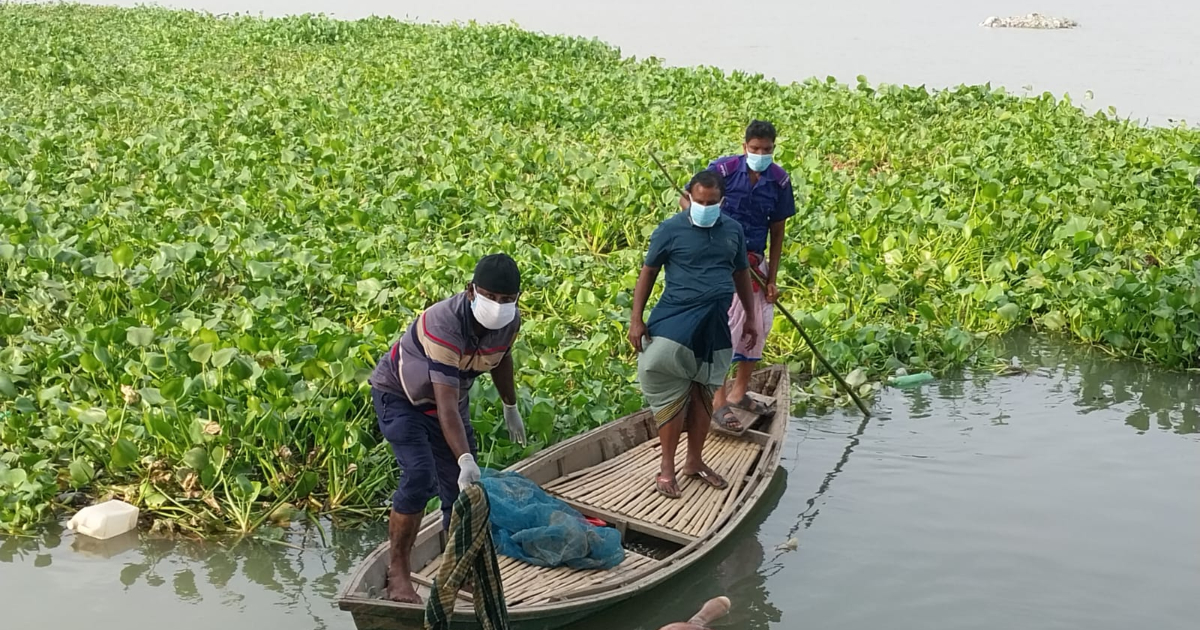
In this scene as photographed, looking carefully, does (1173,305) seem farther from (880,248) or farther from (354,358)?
(354,358)

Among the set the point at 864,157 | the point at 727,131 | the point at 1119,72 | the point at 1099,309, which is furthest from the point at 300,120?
the point at 1119,72

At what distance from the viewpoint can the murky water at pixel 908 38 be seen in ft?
66.1

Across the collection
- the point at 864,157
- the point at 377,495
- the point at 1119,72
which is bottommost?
the point at 377,495

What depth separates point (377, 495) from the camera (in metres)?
5.63

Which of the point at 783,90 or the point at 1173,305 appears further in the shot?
the point at 783,90

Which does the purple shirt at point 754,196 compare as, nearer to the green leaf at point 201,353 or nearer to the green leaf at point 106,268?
the green leaf at point 201,353

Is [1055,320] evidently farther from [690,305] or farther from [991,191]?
[690,305]

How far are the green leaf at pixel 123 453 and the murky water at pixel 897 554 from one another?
369mm

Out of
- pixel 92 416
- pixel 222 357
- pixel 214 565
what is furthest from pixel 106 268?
pixel 214 565

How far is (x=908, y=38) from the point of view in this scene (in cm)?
2723

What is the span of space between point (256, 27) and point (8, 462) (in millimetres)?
18827

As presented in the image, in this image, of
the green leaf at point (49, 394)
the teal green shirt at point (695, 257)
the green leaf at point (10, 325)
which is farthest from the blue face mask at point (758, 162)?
the green leaf at point (10, 325)

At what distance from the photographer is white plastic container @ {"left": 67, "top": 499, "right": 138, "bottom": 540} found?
16.8 feet

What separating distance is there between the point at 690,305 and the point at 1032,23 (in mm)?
26776
